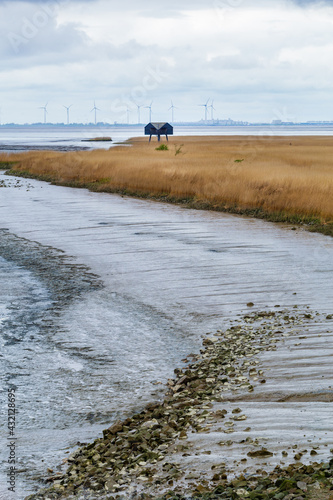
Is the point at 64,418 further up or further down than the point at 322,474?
further down

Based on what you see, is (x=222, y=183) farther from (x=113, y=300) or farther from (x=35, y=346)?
(x=35, y=346)

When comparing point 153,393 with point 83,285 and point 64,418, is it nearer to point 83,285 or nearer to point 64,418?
point 64,418

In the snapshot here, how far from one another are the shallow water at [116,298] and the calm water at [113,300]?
0.08 ft

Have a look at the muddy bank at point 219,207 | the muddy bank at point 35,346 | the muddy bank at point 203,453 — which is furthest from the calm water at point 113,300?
the muddy bank at point 219,207

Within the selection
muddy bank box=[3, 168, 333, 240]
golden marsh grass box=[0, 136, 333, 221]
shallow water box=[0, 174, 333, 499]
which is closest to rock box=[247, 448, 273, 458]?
shallow water box=[0, 174, 333, 499]

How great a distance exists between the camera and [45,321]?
11.1 metres

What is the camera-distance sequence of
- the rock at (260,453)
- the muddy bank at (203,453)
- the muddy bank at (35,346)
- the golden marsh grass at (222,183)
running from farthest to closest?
the golden marsh grass at (222,183), the muddy bank at (35,346), the rock at (260,453), the muddy bank at (203,453)

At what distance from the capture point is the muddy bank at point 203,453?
5117mm

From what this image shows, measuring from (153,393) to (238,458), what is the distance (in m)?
2.40

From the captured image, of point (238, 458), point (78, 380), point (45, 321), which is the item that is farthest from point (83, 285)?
point (238, 458)

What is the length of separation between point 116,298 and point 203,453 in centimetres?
710

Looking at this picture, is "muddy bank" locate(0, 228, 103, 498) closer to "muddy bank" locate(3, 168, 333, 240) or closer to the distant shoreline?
"muddy bank" locate(3, 168, 333, 240)

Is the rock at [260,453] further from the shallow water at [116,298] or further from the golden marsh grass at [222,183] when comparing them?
the golden marsh grass at [222,183]

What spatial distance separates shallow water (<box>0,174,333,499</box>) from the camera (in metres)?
7.62
